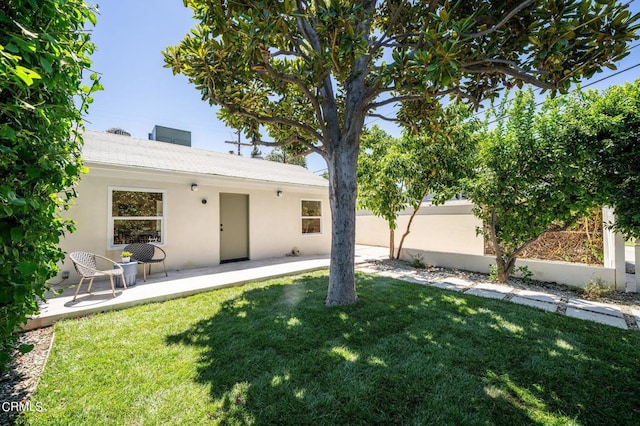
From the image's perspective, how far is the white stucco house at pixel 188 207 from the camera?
669 cm

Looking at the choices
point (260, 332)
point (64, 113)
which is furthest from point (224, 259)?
point (64, 113)

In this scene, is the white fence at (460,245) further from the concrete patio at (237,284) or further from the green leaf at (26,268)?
the green leaf at (26,268)

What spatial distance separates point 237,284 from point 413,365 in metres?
4.73

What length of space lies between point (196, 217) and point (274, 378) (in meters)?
6.71

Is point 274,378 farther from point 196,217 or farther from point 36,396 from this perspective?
point 196,217

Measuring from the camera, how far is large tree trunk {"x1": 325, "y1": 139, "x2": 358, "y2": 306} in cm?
498

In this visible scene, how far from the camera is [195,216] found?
834cm

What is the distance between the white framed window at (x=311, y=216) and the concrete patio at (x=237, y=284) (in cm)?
263

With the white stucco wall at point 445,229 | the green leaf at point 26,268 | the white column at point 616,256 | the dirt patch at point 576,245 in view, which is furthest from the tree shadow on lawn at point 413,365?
the white stucco wall at point 445,229

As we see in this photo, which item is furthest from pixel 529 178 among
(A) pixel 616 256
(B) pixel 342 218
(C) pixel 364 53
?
(C) pixel 364 53

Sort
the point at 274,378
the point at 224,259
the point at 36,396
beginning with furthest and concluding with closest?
the point at 224,259, the point at 274,378, the point at 36,396

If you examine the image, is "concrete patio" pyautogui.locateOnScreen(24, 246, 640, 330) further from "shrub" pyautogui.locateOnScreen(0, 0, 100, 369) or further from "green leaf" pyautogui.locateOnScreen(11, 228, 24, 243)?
"green leaf" pyautogui.locateOnScreen(11, 228, 24, 243)

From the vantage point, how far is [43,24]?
183 cm

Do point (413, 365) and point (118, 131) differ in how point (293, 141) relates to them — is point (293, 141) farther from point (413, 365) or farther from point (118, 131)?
point (118, 131)
